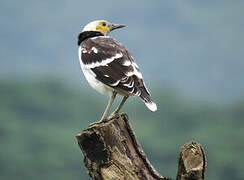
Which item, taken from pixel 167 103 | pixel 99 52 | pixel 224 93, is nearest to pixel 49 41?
pixel 224 93

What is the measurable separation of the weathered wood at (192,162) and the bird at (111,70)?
1.81 metres

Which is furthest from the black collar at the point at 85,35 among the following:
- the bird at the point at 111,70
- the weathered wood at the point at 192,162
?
the weathered wood at the point at 192,162

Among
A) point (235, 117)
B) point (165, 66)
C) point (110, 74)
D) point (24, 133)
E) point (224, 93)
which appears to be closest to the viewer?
point (110, 74)

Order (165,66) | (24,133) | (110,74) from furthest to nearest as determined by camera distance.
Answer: (165,66) → (24,133) → (110,74)

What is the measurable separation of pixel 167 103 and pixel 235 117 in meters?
10.2

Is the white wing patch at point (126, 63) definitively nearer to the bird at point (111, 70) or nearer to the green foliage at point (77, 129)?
the bird at point (111, 70)

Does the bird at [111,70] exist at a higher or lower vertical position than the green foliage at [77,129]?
lower

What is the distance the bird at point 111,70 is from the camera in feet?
38.4

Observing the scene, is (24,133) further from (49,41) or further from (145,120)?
(49,41)

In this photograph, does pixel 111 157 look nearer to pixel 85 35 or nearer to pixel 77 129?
pixel 85 35

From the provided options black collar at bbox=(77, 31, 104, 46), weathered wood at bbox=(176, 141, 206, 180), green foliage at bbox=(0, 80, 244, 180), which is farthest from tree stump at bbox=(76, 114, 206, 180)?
green foliage at bbox=(0, 80, 244, 180)

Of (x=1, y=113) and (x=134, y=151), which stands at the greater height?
(x=1, y=113)

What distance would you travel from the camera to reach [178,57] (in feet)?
588

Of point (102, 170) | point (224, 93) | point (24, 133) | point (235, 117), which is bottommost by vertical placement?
point (102, 170)
